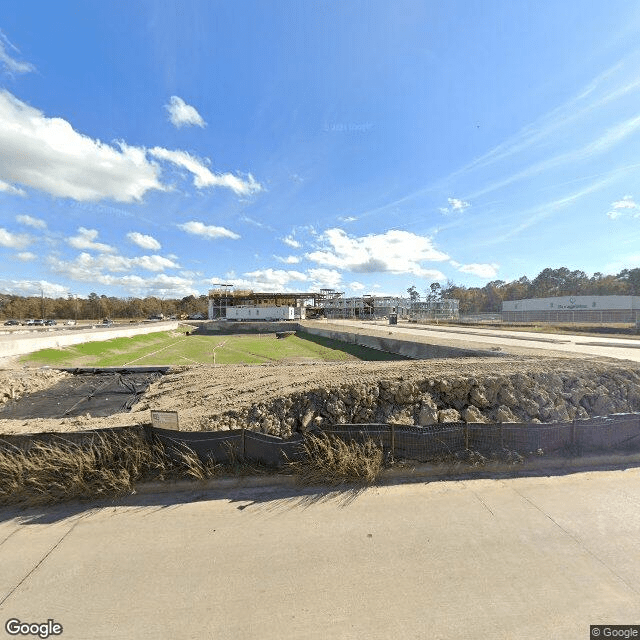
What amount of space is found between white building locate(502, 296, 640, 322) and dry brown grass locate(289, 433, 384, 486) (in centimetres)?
5810

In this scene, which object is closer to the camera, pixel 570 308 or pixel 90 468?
pixel 90 468

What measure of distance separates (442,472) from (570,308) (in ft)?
249

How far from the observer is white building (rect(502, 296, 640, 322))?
163ft

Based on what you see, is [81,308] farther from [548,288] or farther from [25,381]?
[548,288]

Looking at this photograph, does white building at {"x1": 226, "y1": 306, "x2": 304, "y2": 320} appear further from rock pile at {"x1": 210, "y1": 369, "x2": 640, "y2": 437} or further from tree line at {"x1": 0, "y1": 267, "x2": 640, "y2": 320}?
rock pile at {"x1": 210, "y1": 369, "x2": 640, "y2": 437}

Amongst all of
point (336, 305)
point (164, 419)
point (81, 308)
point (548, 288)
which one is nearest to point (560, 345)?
point (164, 419)

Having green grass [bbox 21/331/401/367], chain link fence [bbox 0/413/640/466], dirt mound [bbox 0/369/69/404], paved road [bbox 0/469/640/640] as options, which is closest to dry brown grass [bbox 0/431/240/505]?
chain link fence [bbox 0/413/640/466]

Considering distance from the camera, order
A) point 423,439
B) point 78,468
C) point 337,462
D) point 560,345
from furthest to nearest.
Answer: point 560,345 → point 423,439 → point 337,462 → point 78,468

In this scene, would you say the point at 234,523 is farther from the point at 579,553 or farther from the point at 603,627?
the point at 579,553

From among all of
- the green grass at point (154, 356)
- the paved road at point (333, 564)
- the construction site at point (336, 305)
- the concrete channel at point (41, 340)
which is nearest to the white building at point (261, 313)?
the construction site at point (336, 305)

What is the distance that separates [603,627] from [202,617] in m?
3.40

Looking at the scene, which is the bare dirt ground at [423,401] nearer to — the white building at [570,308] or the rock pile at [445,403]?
the rock pile at [445,403]

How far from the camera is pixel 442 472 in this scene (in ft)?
16.2

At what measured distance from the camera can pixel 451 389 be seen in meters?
7.81
